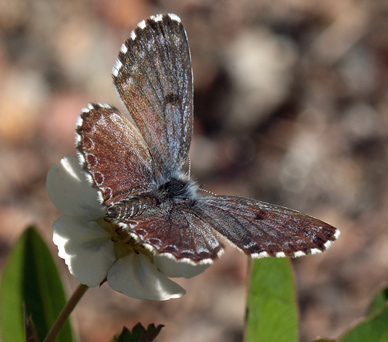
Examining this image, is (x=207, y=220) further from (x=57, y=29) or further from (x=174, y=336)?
(x=57, y=29)

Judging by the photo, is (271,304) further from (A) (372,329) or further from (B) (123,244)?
(B) (123,244)

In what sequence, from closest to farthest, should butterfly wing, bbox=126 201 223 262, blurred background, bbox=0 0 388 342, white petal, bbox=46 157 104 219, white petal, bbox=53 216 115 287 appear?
1. butterfly wing, bbox=126 201 223 262
2. white petal, bbox=53 216 115 287
3. white petal, bbox=46 157 104 219
4. blurred background, bbox=0 0 388 342

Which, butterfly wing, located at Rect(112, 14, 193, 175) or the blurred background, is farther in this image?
the blurred background

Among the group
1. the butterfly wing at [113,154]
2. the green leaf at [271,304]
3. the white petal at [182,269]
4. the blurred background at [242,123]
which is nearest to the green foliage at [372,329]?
the green leaf at [271,304]

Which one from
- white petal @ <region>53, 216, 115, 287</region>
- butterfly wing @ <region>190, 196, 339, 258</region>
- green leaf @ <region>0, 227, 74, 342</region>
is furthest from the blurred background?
butterfly wing @ <region>190, 196, 339, 258</region>

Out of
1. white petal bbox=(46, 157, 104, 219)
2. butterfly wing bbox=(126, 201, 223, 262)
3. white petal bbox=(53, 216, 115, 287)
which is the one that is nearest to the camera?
butterfly wing bbox=(126, 201, 223, 262)

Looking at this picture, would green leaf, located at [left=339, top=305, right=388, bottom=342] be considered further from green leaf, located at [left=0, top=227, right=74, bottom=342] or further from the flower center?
green leaf, located at [left=0, top=227, right=74, bottom=342]

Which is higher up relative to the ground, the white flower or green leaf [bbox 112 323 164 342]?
the white flower
